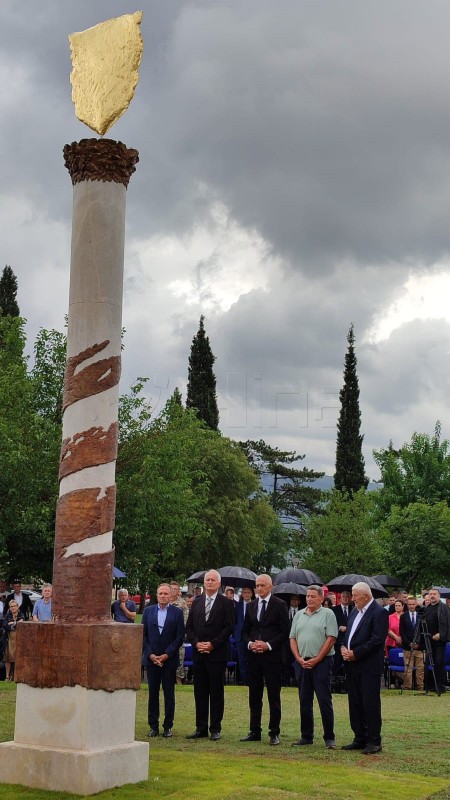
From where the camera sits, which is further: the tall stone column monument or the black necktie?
the black necktie

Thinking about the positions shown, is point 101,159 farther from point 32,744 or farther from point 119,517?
point 119,517

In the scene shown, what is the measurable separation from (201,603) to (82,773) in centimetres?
448

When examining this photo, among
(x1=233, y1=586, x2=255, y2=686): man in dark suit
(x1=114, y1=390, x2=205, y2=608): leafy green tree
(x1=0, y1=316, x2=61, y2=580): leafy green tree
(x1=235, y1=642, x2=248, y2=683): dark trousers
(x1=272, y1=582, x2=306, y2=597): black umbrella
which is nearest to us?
(x1=235, y1=642, x2=248, y2=683): dark trousers

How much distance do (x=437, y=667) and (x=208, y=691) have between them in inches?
349

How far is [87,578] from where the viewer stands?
973 cm

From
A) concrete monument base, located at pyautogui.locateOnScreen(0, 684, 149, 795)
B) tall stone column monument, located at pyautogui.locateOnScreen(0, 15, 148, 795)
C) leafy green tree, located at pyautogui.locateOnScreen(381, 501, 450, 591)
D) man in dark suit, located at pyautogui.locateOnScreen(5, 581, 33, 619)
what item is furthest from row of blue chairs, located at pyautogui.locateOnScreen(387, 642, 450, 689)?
leafy green tree, located at pyautogui.locateOnScreen(381, 501, 450, 591)

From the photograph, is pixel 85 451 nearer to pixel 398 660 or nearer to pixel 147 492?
pixel 398 660

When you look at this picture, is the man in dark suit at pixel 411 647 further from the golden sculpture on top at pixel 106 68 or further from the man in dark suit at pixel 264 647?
the golden sculpture on top at pixel 106 68

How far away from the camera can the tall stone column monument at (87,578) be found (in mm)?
9297

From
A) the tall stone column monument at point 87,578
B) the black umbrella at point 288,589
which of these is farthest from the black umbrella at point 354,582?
the tall stone column monument at point 87,578

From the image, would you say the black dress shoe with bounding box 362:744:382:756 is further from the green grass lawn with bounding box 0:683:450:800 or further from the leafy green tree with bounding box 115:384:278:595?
the leafy green tree with bounding box 115:384:278:595

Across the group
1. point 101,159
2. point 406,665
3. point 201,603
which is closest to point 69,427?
point 101,159

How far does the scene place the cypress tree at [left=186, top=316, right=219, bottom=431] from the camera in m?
64.7

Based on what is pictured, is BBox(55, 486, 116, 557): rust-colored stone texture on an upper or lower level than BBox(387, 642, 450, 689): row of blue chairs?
upper
